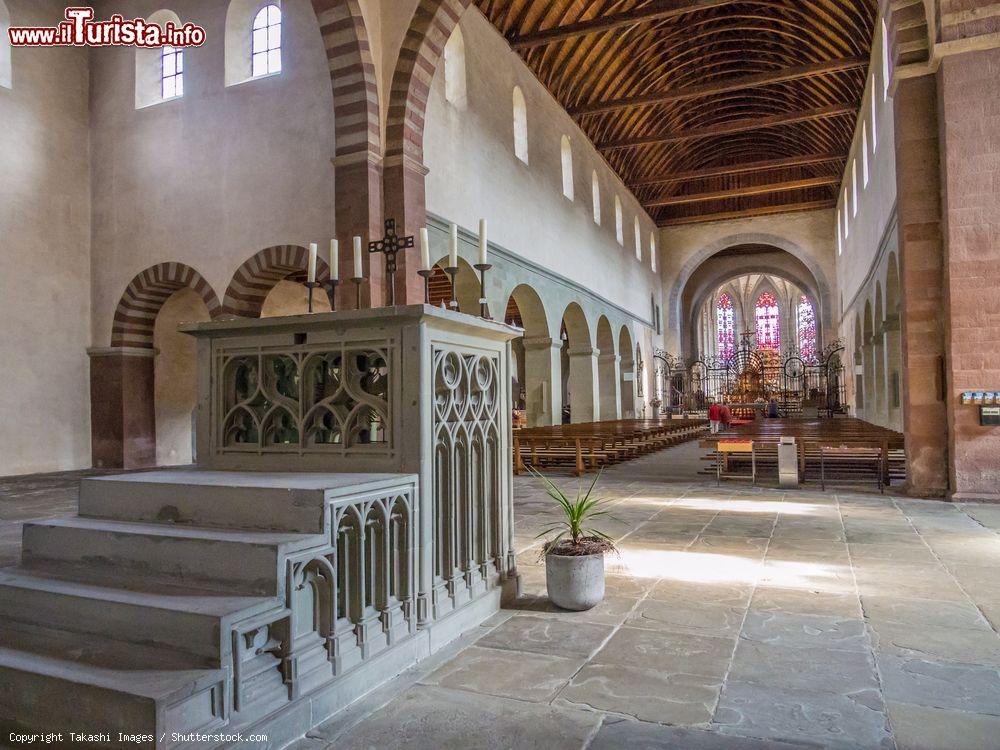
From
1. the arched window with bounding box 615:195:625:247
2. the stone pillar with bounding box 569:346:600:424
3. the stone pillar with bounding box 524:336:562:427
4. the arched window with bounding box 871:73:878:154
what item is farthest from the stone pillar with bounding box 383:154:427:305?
the arched window with bounding box 615:195:625:247

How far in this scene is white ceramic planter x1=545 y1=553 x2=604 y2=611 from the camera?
Result: 3.62 meters

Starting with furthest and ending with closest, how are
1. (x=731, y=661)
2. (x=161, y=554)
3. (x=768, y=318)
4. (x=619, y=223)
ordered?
(x=768, y=318)
(x=619, y=223)
(x=731, y=661)
(x=161, y=554)

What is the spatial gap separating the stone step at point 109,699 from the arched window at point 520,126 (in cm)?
1382

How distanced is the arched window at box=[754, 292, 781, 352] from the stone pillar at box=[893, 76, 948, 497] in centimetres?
3498

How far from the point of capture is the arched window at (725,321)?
42594mm

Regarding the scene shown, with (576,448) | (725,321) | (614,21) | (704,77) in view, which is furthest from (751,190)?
(725,321)

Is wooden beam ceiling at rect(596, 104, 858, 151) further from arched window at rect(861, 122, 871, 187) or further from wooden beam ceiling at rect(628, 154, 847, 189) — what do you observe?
wooden beam ceiling at rect(628, 154, 847, 189)

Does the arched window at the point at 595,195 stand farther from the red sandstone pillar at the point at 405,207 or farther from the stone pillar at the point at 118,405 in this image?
the stone pillar at the point at 118,405

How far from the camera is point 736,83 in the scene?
16516 mm

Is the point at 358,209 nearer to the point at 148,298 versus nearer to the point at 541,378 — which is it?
the point at 148,298

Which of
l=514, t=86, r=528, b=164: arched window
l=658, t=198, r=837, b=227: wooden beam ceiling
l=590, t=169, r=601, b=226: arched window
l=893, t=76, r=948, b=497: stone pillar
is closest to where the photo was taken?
l=893, t=76, r=948, b=497: stone pillar

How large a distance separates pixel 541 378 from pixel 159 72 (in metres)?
9.21

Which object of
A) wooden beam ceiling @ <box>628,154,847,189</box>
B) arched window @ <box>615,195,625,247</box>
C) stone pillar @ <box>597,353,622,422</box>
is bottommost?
stone pillar @ <box>597,353,622,422</box>

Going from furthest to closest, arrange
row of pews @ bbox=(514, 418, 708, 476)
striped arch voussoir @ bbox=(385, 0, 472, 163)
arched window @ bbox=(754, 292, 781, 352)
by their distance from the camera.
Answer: arched window @ bbox=(754, 292, 781, 352) → row of pews @ bbox=(514, 418, 708, 476) → striped arch voussoir @ bbox=(385, 0, 472, 163)
